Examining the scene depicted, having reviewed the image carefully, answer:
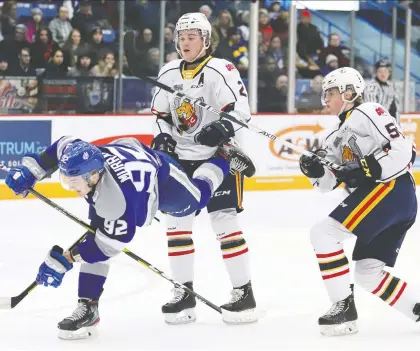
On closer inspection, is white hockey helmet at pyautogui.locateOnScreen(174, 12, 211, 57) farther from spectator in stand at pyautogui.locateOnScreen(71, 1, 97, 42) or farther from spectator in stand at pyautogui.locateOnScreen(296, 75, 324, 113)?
spectator in stand at pyautogui.locateOnScreen(296, 75, 324, 113)

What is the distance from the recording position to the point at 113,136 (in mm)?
6945

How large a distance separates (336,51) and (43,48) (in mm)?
2773

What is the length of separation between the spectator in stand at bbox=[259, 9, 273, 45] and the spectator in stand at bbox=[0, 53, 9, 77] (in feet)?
7.18

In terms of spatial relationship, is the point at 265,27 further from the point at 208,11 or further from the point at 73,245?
the point at 73,245

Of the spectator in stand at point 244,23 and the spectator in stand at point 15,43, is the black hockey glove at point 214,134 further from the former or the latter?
the spectator in stand at point 244,23

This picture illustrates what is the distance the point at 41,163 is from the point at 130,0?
4.85m

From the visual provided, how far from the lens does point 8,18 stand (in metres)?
7.63

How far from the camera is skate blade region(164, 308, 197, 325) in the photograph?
11.7 ft

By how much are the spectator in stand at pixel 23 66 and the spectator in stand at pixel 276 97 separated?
6.17 ft

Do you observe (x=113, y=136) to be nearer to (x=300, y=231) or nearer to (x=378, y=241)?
(x=300, y=231)

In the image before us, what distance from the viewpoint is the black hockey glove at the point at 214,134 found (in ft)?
11.4

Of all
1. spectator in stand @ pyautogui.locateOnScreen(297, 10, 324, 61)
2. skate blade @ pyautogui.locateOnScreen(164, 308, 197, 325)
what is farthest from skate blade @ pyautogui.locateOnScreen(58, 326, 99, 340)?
spectator in stand @ pyautogui.locateOnScreen(297, 10, 324, 61)

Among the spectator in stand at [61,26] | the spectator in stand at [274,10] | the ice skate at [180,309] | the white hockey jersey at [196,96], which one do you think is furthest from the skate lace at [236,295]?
the spectator in stand at [274,10]

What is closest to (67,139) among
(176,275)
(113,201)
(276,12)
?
(113,201)
